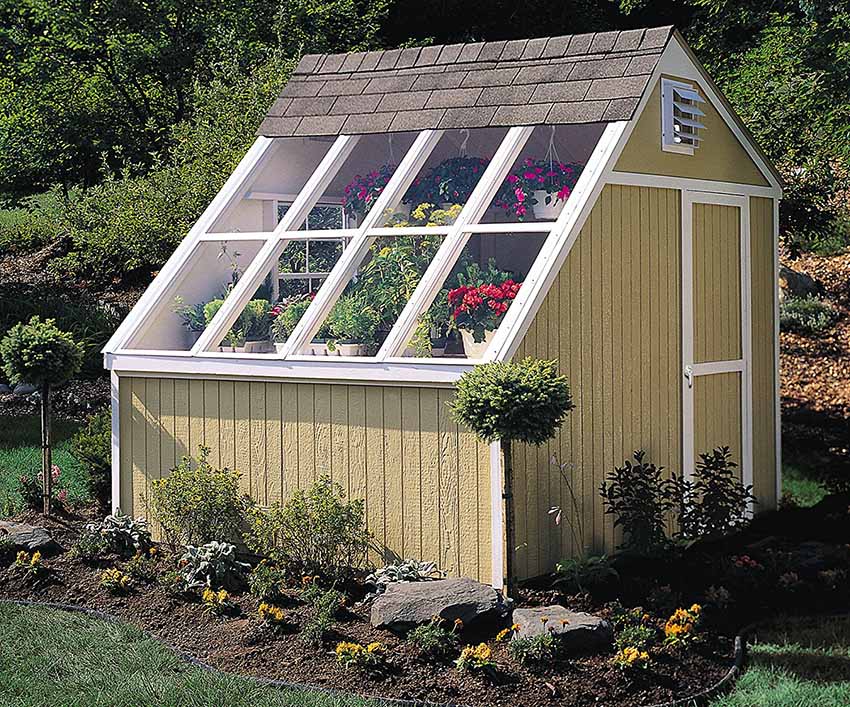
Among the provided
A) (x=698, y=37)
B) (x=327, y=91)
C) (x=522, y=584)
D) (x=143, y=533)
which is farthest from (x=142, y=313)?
(x=698, y=37)

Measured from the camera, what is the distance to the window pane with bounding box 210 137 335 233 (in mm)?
8414

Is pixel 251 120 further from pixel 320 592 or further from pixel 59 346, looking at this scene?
pixel 320 592

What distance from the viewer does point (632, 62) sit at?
7434 mm

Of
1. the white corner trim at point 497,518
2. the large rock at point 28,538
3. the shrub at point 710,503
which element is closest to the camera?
the white corner trim at point 497,518

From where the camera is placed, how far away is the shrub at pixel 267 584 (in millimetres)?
6562

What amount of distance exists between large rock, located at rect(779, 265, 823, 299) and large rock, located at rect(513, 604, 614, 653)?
11147 millimetres

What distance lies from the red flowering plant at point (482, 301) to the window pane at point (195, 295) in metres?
1.81

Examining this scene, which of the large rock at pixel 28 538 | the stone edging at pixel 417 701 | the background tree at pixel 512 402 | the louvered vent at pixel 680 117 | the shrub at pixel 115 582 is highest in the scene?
the louvered vent at pixel 680 117

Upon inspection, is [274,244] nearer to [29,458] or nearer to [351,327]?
[351,327]

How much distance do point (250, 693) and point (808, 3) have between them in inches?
317

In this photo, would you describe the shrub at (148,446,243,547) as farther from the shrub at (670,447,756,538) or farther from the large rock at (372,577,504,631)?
the shrub at (670,447,756,538)

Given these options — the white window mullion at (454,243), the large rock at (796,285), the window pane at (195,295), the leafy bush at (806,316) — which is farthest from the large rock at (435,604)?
the large rock at (796,285)

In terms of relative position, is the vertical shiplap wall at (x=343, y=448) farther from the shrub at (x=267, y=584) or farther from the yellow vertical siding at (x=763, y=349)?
the yellow vertical siding at (x=763, y=349)

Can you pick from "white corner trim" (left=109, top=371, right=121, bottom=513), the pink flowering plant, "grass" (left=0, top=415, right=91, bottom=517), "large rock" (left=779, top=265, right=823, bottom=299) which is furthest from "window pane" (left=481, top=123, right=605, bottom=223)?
"large rock" (left=779, top=265, right=823, bottom=299)
